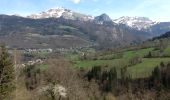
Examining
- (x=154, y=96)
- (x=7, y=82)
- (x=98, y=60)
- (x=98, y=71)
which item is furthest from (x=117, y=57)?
(x=7, y=82)

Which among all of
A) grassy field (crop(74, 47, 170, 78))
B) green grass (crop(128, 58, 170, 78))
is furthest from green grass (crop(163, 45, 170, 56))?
green grass (crop(128, 58, 170, 78))

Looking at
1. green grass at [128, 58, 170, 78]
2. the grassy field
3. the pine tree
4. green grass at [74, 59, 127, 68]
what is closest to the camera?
the pine tree

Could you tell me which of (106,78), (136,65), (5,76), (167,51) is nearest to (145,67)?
(136,65)

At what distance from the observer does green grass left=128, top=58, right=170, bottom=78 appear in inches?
5020

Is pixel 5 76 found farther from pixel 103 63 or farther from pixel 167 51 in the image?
pixel 167 51

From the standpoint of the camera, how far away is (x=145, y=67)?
135m

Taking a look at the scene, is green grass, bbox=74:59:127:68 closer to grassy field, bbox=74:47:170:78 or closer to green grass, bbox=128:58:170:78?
grassy field, bbox=74:47:170:78

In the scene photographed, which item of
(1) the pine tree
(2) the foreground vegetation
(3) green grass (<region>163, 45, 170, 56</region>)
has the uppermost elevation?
(1) the pine tree

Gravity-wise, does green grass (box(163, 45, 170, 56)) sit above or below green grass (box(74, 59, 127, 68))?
above

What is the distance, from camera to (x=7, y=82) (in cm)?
4106

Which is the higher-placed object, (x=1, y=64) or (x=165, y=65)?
(x=1, y=64)

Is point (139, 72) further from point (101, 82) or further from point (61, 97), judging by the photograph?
point (61, 97)

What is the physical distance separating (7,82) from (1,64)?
2.19m

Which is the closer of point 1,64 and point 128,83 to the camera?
point 1,64
